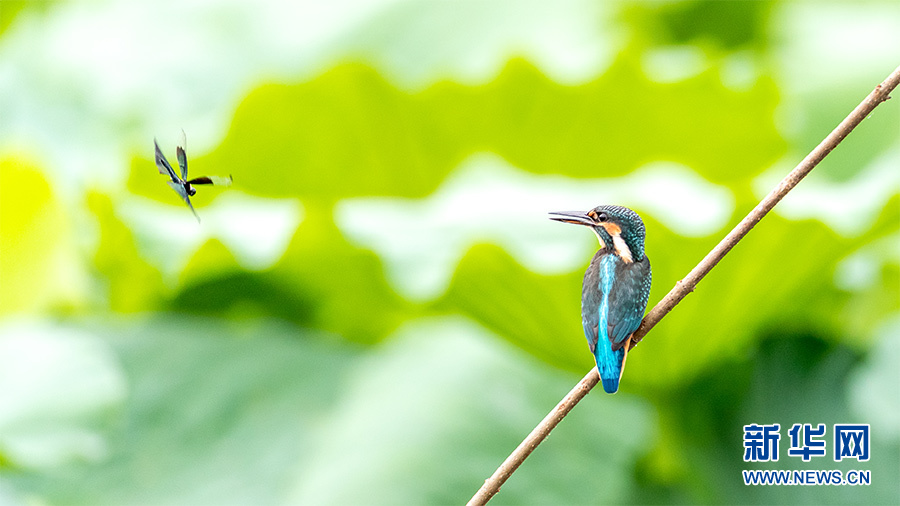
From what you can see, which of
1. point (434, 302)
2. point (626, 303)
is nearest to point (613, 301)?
point (626, 303)

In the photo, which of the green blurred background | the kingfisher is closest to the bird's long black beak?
the kingfisher

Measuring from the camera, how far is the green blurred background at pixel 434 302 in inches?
10.9

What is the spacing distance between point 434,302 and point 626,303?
0.15 m

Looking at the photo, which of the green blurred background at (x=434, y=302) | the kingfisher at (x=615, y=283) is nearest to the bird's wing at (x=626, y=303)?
the kingfisher at (x=615, y=283)

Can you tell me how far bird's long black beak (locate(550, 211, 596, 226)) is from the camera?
0.34 feet

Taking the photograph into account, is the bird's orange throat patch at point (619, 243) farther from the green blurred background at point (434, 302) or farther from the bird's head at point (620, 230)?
the green blurred background at point (434, 302)

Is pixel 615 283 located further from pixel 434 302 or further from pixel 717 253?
pixel 434 302

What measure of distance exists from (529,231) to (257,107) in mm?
187

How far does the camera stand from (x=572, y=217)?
0.36ft

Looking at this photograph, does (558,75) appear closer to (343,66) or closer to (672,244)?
(343,66)

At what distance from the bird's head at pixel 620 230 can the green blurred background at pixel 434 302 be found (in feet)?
0.38

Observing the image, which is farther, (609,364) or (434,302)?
(434,302)

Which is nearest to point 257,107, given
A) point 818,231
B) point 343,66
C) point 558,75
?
point 343,66

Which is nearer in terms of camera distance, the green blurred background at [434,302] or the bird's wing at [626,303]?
the bird's wing at [626,303]
